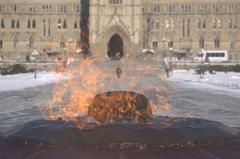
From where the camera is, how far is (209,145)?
13039 mm

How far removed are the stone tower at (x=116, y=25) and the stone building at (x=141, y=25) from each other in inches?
6.5

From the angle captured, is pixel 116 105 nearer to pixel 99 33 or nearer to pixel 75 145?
pixel 75 145

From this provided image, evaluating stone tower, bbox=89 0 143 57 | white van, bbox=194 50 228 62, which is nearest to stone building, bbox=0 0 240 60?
stone tower, bbox=89 0 143 57

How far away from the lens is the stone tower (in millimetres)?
90812

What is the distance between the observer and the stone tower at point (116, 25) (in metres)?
90.8

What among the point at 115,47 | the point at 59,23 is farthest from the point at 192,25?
the point at 59,23

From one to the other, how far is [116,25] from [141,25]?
4.74 m

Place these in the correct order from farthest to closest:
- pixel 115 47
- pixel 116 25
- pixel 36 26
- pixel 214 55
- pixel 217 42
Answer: pixel 36 26, pixel 115 47, pixel 217 42, pixel 214 55, pixel 116 25

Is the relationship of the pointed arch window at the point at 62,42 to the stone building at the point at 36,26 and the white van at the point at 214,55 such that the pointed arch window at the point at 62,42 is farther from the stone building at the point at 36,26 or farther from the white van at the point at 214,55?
the white van at the point at 214,55

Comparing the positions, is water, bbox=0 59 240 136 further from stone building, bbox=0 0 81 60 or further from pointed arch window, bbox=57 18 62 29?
pointed arch window, bbox=57 18 62 29

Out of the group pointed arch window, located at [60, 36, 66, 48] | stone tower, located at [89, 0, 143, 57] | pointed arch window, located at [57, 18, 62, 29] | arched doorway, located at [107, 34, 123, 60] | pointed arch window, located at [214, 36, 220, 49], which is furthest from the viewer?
pointed arch window, located at [57, 18, 62, 29]

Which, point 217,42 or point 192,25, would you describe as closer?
point 217,42

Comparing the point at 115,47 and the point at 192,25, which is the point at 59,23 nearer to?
the point at 115,47

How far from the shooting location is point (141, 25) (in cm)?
9375
